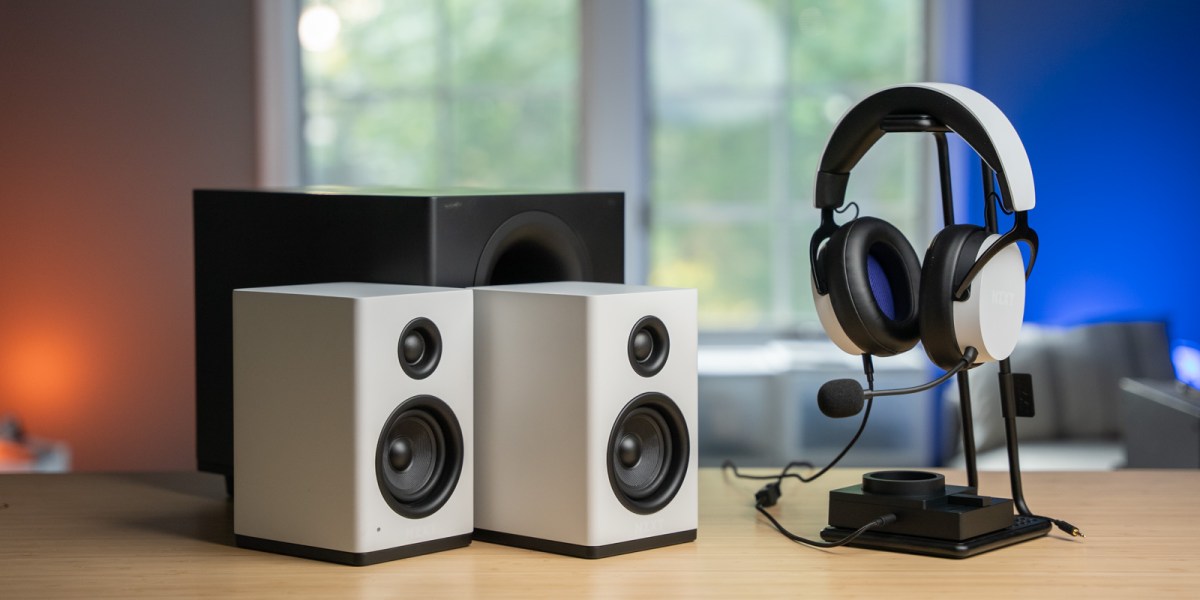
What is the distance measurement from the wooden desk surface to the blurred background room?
2.60 meters

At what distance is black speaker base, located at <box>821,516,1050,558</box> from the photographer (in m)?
1.02

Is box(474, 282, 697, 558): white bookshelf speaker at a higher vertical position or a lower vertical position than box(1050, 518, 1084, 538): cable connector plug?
higher

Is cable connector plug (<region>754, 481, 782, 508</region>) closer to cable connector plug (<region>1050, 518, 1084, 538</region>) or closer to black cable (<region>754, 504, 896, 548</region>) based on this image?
black cable (<region>754, 504, 896, 548</region>)

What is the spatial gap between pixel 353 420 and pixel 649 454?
0.26 metres

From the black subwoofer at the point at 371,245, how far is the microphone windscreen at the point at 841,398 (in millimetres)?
319

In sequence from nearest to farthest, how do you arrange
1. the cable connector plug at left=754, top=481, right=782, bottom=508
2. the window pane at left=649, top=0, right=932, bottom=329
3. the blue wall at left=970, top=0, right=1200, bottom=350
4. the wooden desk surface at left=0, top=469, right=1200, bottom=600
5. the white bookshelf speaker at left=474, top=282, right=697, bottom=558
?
the wooden desk surface at left=0, top=469, right=1200, bottom=600 < the white bookshelf speaker at left=474, top=282, right=697, bottom=558 < the cable connector plug at left=754, top=481, right=782, bottom=508 < the blue wall at left=970, top=0, right=1200, bottom=350 < the window pane at left=649, top=0, right=932, bottom=329

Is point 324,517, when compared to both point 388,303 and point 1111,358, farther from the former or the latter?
point 1111,358

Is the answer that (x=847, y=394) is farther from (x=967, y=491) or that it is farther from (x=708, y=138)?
(x=708, y=138)

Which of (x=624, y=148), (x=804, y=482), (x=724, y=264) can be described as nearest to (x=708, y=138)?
(x=624, y=148)

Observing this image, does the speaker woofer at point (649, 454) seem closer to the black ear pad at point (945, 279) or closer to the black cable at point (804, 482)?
the black cable at point (804, 482)

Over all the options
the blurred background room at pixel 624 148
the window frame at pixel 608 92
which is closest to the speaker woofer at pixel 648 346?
the blurred background room at pixel 624 148

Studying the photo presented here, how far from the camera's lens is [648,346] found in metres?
1.09

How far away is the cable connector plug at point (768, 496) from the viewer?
122 centimetres

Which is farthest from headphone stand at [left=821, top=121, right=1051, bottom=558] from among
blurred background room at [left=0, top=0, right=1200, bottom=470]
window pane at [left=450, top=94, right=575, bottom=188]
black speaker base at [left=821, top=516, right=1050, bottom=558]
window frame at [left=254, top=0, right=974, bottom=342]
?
window pane at [left=450, top=94, right=575, bottom=188]
